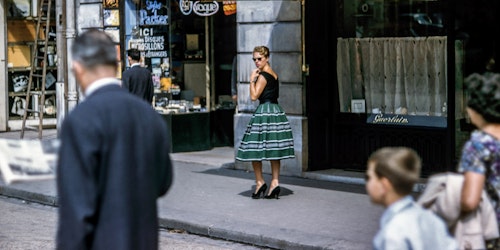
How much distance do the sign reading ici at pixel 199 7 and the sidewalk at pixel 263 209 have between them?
278 centimetres

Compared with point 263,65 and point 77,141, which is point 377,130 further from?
point 77,141

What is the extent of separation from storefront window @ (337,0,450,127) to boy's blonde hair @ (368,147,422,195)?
819cm

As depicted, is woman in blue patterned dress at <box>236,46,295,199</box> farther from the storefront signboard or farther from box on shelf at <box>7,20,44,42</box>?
box on shelf at <box>7,20,44,42</box>

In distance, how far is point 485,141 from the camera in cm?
489

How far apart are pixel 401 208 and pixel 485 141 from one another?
1.02 metres

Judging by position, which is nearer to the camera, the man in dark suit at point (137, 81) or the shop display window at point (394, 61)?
the shop display window at point (394, 61)

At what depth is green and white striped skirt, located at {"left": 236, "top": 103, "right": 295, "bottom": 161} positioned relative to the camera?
1107cm

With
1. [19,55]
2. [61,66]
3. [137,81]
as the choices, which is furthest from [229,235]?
[19,55]

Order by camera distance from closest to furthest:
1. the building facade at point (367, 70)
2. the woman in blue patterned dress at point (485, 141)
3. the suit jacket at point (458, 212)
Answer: the suit jacket at point (458, 212)
the woman in blue patterned dress at point (485, 141)
the building facade at point (367, 70)

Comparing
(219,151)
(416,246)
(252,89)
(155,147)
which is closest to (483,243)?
(416,246)

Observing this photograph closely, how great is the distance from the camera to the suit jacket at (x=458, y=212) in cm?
461

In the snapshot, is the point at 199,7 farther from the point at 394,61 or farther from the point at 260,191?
the point at 260,191

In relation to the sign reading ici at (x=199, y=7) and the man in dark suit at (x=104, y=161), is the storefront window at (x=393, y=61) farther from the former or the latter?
the man in dark suit at (x=104, y=161)

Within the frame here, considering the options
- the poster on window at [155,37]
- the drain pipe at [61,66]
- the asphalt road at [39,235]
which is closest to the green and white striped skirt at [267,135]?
the asphalt road at [39,235]
